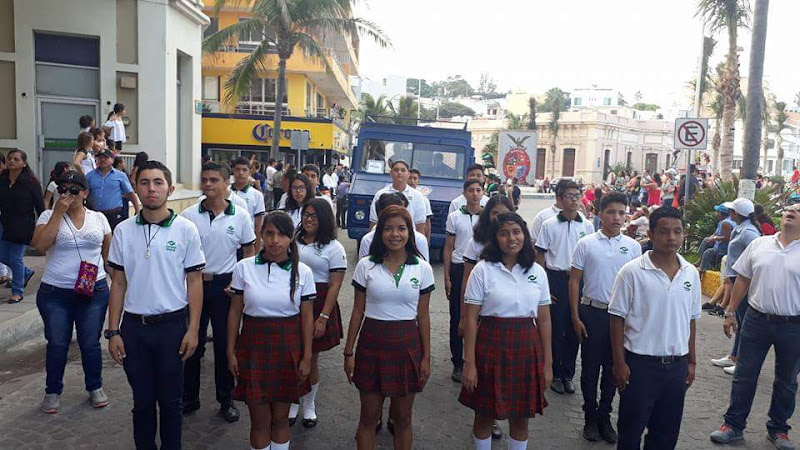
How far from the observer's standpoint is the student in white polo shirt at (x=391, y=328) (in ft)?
12.8

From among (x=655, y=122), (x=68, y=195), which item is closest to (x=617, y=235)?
(x=68, y=195)

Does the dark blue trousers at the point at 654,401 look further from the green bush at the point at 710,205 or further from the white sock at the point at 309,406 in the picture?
the green bush at the point at 710,205

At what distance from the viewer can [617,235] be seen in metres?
5.15

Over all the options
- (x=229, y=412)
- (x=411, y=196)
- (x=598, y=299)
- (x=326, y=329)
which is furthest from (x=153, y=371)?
(x=411, y=196)

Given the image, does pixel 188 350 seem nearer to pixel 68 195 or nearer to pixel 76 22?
→ pixel 68 195

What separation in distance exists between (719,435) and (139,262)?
434 cm

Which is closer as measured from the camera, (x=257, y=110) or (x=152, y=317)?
(x=152, y=317)

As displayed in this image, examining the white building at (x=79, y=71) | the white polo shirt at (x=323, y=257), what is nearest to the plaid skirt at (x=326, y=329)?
the white polo shirt at (x=323, y=257)

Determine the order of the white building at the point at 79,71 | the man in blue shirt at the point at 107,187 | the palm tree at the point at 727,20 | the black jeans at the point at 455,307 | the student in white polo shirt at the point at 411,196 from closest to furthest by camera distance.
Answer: the black jeans at the point at 455,307 < the student in white polo shirt at the point at 411,196 < the man in blue shirt at the point at 107,187 < the white building at the point at 79,71 < the palm tree at the point at 727,20

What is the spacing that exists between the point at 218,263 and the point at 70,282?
114cm

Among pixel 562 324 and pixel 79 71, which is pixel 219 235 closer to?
pixel 562 324

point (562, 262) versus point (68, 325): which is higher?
point (562, 262)

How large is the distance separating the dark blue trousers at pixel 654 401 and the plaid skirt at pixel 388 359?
1300 mm

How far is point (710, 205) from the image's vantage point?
11914 mm
